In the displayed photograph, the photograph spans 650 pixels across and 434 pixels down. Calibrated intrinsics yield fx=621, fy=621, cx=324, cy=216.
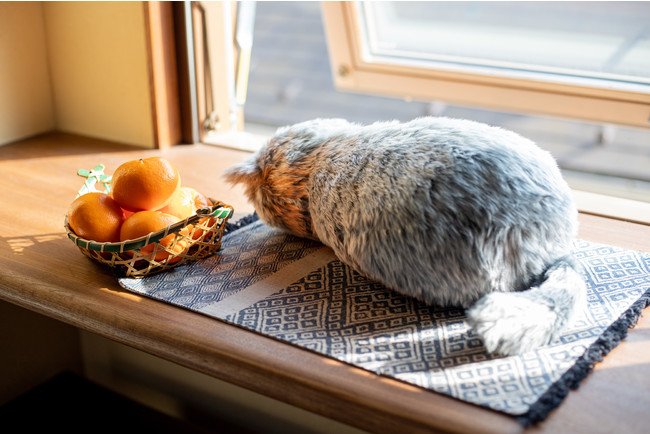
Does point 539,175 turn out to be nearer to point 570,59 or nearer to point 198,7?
point 570,59

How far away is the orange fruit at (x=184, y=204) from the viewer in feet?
2.62

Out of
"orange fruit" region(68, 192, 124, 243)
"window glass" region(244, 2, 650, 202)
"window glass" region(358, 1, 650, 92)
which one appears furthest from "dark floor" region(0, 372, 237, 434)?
"window glass" region(358, 1, 650, 92)

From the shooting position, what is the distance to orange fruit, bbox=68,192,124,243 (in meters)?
0.75

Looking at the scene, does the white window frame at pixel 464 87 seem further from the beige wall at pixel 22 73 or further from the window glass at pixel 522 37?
the beige wall at pixel 22 73

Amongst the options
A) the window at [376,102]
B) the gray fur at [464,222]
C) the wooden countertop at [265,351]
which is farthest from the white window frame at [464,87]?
the gray fur at [464,222]

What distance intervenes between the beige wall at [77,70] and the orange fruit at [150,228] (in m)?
0.59

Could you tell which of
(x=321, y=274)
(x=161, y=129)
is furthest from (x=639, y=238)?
(x=161, y=129)

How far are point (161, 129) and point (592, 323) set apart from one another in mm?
934

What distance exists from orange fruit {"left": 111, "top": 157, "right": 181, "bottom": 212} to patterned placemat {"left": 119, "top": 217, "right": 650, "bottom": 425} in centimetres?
9

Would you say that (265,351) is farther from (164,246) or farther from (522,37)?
(522,37)

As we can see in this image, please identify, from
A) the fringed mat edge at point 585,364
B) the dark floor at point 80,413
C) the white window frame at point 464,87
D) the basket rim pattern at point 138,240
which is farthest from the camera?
the dark floor at point 80,413

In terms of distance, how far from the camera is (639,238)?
0.92m

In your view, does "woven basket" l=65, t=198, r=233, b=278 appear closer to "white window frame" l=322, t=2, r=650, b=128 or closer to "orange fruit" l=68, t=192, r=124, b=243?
"orange fruit" l=68, t=192, r=124, b=243

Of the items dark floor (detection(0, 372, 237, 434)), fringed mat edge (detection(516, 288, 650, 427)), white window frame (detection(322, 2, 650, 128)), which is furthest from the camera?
dark floor (detection(0, 372, 237, 434))
